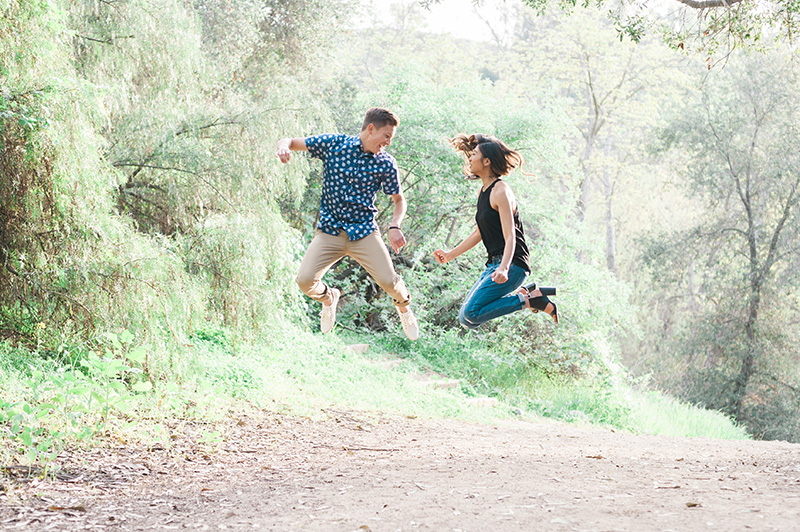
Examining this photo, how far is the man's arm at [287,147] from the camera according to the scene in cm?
466

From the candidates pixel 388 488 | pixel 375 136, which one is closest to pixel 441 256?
pixel 375 136

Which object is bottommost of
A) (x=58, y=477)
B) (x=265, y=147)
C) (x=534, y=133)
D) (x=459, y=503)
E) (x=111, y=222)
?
(x=58, y=477)

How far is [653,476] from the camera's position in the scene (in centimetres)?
502

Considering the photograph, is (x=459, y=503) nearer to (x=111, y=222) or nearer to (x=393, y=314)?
(x=111, y=222)

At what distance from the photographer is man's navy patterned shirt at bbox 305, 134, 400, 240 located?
5.10 metres

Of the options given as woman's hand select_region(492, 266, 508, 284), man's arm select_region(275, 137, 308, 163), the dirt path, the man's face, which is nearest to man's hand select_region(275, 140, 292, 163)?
man's arm select_region(275, 137, 308, 163)

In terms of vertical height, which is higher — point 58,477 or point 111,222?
point 111,222

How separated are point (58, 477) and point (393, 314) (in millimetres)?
8828

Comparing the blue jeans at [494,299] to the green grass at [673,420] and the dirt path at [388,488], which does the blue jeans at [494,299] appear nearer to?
the dirt path at [388,488]

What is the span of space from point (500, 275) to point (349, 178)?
1.27 m

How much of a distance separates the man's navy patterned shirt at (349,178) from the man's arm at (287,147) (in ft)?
0.29

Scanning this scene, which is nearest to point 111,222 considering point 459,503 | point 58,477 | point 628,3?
point 58,477

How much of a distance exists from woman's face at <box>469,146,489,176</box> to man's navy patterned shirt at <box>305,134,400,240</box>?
60 centimetres

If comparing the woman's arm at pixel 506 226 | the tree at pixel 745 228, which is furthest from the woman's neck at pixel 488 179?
the tree at pixel 745 228
